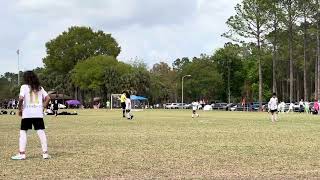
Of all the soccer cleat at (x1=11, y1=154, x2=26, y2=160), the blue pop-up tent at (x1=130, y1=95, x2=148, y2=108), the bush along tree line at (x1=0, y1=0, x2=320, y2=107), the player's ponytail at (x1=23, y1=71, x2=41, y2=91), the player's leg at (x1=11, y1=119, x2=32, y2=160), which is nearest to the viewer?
the soccer cleat at (x1=11, y1=154, x2=26, y2=160)

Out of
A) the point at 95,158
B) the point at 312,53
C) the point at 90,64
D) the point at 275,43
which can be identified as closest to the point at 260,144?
the point at 95,158

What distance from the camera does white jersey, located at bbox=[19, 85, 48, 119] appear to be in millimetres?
12281

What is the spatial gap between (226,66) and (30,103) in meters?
114

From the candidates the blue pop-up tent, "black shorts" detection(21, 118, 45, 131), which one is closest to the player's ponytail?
"black shorts" detection(21, 118, 45, 131)

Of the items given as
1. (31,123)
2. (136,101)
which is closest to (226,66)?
(136,101)

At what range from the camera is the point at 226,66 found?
12488 cm

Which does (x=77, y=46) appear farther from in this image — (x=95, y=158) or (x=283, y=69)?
(x=95, y=158)

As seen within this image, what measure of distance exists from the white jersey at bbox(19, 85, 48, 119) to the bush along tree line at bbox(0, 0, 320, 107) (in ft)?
189

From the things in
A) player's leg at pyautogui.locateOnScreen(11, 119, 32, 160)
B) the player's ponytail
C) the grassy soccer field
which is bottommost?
the grassy soccer field

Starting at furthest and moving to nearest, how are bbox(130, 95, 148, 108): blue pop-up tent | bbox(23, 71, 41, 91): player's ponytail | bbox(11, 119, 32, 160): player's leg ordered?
bbox(130, 95, 148, 108): blue pop-up tent < bbox(23, 71, 41, 91): player's ponytail < bbox(11, 119, 32, 160): player's leg

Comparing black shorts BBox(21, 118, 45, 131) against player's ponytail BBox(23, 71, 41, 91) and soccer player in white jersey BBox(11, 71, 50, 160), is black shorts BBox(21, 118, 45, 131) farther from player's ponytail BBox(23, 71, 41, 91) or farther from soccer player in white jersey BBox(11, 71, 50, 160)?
player's ponytail BBox(23, 71, 41, 91)

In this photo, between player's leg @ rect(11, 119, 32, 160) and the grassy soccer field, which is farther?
player's leg @ rect(11, 119, 32, 160)

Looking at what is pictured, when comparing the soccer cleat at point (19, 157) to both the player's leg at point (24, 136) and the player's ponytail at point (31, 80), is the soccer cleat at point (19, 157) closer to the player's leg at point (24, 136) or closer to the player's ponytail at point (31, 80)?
the player's leg at point (24, 136)

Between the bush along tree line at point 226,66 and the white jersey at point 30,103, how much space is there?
5746 cm
